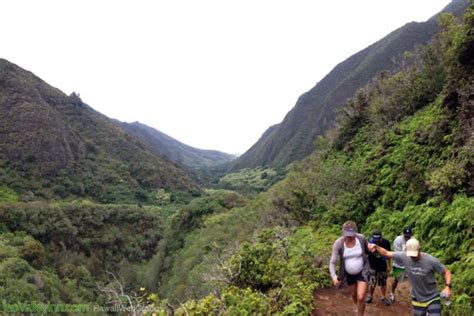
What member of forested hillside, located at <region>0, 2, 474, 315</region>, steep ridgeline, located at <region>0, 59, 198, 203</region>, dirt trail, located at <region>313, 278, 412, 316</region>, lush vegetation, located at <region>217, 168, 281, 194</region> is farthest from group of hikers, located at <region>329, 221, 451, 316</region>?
lush vegetation, located at <region>217, 168, 281, 194</region>

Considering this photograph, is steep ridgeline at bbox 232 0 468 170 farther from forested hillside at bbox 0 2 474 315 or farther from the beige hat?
the beige hat

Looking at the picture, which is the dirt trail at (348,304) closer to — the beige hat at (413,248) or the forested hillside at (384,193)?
the forested hillside at (384,193)

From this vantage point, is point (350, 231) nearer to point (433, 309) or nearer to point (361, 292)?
point (361, 292)

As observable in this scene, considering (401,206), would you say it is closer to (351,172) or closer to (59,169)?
(351,172)

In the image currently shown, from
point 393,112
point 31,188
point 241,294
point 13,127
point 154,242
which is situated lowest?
point 154,242

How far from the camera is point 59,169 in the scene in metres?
82.1

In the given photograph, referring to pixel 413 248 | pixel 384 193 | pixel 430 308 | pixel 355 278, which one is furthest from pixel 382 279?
A: pixel 384 193

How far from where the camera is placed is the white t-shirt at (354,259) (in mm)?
5668

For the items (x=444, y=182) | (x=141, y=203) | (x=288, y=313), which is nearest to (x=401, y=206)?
(x=444, y=182)

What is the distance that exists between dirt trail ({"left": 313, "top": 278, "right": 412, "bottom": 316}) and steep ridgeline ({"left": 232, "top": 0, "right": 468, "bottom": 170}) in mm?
83509

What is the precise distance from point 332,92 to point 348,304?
124 meters

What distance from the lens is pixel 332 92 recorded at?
417 ft

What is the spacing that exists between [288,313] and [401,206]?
21.2 ft

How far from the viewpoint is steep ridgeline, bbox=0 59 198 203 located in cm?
7612
